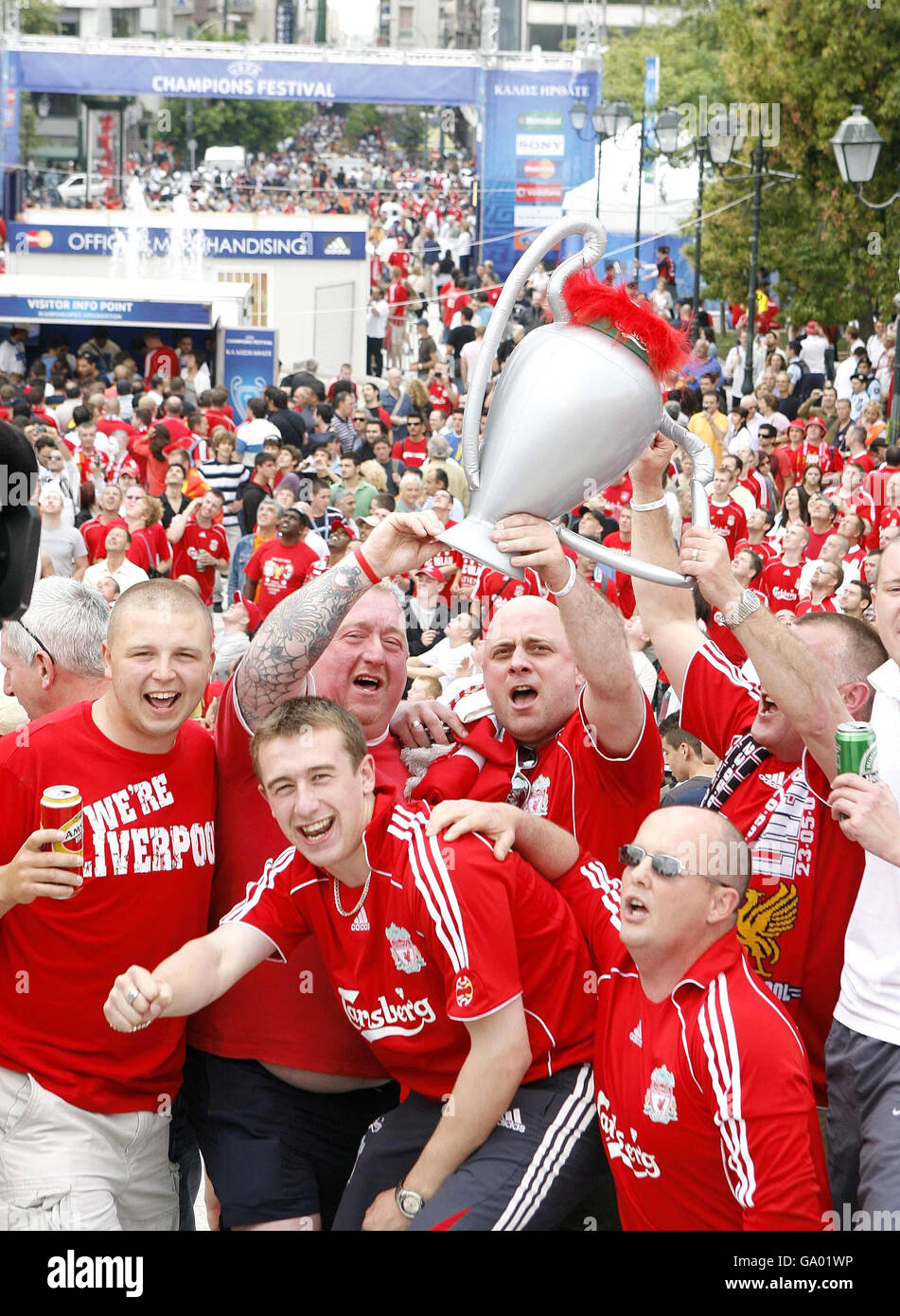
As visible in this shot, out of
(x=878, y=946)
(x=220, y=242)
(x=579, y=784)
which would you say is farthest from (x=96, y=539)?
(x=220, y=242)

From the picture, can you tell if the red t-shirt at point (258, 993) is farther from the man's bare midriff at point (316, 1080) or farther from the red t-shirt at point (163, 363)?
the red t-shirt at point (163, 363)

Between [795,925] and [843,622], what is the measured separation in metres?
0.73

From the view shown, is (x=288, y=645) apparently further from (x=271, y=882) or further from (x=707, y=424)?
(x=707, y=424)

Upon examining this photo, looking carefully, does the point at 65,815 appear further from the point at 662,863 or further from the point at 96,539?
the point at 96,539

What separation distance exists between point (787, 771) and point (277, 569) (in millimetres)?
7103

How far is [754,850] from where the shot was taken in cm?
362

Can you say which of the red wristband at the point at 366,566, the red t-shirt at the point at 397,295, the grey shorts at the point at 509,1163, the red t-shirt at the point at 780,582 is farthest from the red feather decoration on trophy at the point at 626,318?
the red t-shirt at the point at 397,295

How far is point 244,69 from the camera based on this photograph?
4222 cm

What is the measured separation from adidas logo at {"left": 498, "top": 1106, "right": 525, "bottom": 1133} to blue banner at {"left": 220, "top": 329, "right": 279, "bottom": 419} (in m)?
18.4

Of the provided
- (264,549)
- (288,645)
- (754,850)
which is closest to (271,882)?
(288,645)

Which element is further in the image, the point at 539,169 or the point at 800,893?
the point at 539,169

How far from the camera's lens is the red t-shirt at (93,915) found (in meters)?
A: 3.51

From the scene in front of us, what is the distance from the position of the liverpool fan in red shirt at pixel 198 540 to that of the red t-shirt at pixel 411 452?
374 centimetres

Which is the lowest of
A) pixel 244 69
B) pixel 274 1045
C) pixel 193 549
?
pixel 193 549
